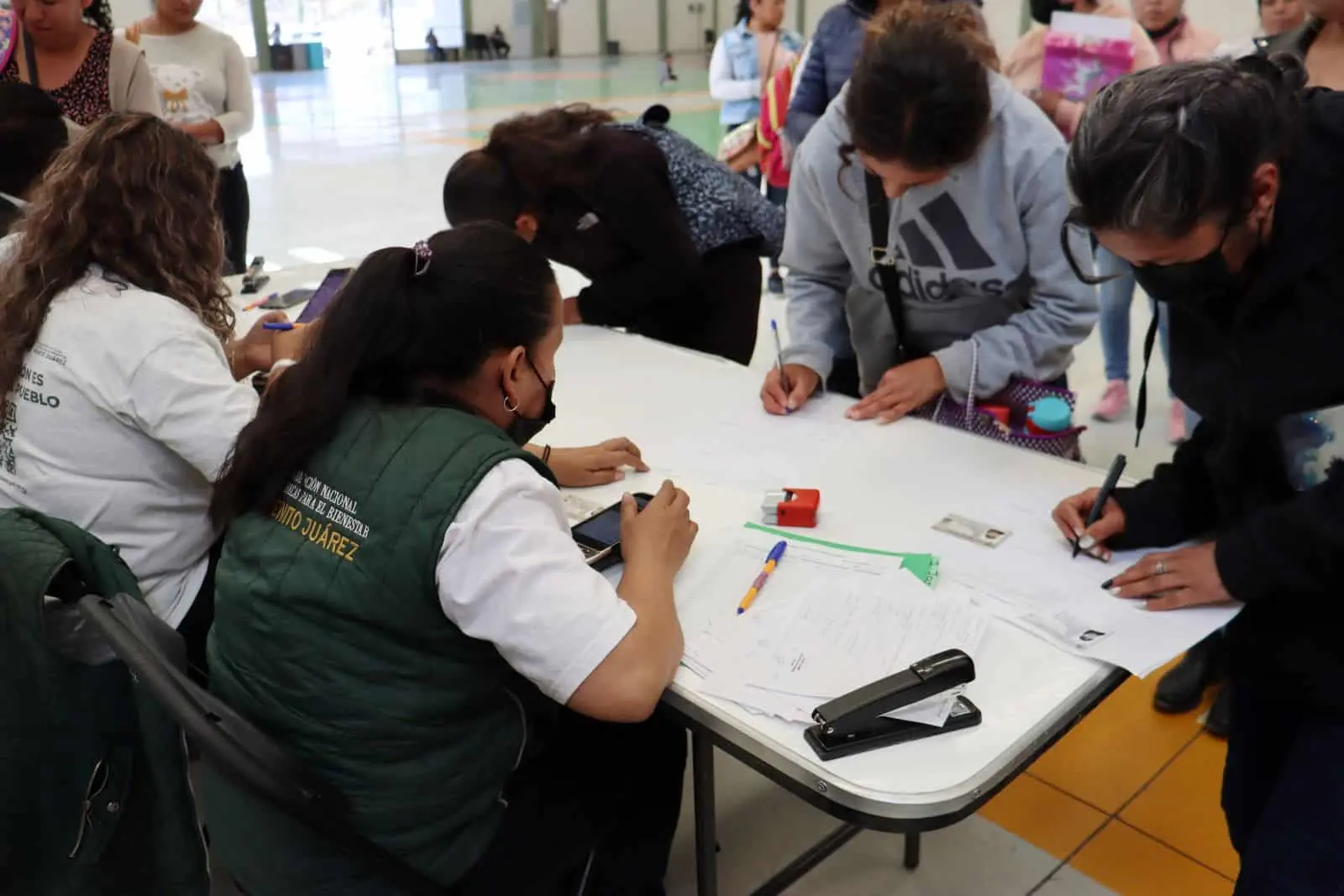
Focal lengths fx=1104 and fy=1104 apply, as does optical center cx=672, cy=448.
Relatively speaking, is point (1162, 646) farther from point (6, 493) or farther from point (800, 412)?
point (6, 493)

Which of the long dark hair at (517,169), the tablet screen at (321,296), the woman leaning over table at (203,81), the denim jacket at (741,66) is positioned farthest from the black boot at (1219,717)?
the denim jacket at (741,66)

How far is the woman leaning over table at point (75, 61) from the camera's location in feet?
9.64

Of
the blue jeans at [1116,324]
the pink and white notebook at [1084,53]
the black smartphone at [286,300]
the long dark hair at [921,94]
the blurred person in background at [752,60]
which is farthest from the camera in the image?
the blurred person in background at [752,60]

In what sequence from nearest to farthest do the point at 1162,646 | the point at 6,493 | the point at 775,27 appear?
the point at 1162,646 < the point at 6,493 < the point at 775,27

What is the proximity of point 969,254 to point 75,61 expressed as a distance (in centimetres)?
257

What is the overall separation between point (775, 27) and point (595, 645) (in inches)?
193

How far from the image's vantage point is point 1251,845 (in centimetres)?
117

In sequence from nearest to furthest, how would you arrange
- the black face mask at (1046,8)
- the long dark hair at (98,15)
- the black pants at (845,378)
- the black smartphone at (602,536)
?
the black smartphone at (602,536)
the black pants at (845,378)
the long dark hair at (98,15)
the black face mask at (1046,8)

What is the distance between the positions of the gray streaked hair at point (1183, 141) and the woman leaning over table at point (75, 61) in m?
2.74

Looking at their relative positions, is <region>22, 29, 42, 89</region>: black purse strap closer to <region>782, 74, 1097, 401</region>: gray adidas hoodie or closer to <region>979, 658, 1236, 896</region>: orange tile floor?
<region>782, 74, 1097, 401</region>: gray adidas hoodie

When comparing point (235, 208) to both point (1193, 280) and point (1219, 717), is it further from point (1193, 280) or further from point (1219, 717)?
point (1193, 280)

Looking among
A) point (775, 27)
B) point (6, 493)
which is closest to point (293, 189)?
point (775, 27)

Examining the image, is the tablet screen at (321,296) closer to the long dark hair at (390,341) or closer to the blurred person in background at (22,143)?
the blurred person in background at (22,143)

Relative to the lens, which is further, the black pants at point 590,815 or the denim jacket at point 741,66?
the denim jacket at point 741,66
